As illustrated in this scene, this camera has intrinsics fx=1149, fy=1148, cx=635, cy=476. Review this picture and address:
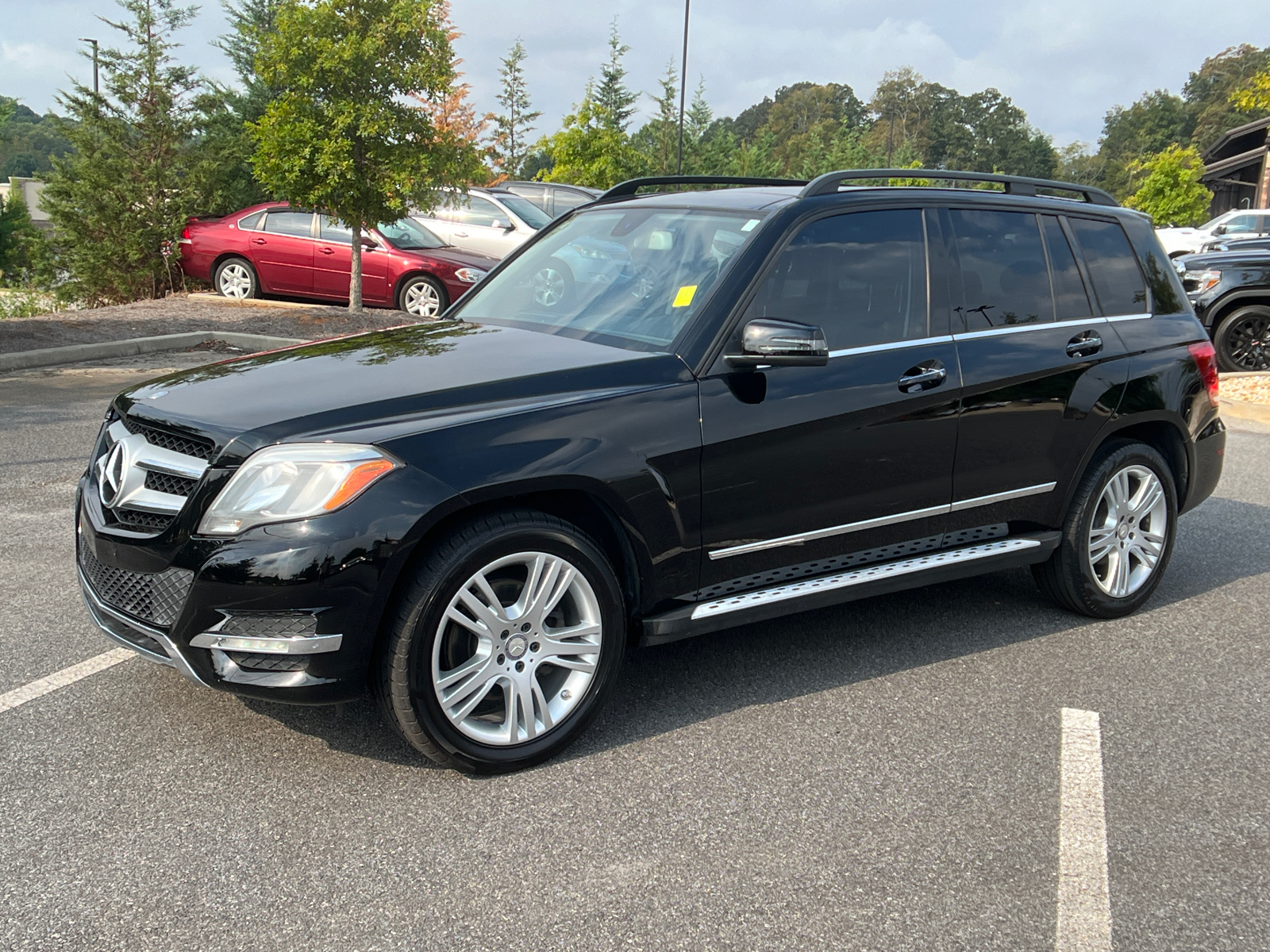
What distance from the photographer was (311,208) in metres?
14.2

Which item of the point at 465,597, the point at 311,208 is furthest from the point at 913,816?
the point at 311,208

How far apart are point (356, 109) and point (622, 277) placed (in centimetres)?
1023

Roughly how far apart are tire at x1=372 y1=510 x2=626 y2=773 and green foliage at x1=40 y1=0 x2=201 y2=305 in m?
16.0

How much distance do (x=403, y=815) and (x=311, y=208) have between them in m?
12.2

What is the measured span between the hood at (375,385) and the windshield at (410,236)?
1217 centimetres

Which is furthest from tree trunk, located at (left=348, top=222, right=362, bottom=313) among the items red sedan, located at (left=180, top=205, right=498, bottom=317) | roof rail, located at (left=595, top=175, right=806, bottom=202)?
roof rail, located at (left=595, top=175, right=806, bottom=202)

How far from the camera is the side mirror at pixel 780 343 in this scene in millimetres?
3760

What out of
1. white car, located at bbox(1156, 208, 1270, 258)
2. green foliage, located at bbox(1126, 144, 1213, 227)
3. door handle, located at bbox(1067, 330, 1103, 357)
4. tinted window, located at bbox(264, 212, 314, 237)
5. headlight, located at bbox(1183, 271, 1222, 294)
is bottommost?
door handle, located at bbox(1067, 330, 1103, 357)

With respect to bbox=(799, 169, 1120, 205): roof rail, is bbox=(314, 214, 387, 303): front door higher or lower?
lower

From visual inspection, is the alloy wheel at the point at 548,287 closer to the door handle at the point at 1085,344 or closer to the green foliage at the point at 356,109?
the door handle at the point at 1085,344

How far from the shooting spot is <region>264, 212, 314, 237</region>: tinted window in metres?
16.0

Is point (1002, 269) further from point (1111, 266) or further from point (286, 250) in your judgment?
point (286, 250)

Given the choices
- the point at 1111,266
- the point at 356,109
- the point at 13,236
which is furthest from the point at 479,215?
the point at 13,236

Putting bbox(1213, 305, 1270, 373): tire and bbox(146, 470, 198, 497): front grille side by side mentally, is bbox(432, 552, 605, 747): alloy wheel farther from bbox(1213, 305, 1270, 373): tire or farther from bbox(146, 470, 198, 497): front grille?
bbox(1213, 305, 1270, 373): tire
